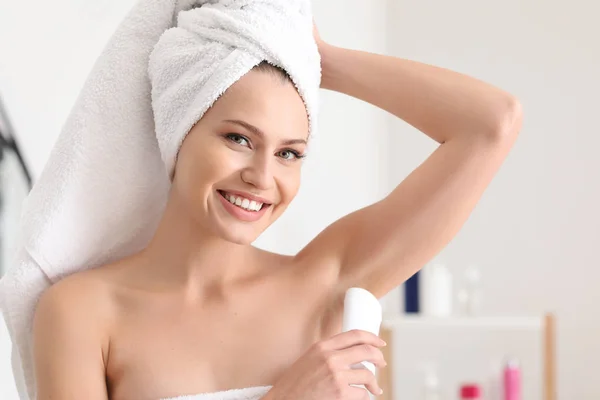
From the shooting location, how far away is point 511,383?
2.20m

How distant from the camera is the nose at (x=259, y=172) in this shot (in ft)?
2.57

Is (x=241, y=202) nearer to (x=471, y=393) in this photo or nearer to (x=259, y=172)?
(x=259, y=172)

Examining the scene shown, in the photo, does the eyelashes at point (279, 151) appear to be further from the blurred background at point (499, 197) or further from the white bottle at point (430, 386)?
the white bottle at point (430, 386)

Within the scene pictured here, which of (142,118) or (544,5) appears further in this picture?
(544,5)

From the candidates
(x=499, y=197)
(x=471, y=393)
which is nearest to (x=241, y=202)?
(x=471, y=393)

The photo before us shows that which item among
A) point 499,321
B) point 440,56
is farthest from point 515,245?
point 440,56

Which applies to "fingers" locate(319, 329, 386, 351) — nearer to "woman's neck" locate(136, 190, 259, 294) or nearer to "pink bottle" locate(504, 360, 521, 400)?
"woman's neck" locate(136, 190, 259, 294)

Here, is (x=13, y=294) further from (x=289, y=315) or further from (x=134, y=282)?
(x=289, y=315)

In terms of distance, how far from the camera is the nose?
784 mm

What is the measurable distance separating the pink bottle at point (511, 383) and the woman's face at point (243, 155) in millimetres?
1569

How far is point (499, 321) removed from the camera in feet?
7.69

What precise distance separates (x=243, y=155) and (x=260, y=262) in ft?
0.55

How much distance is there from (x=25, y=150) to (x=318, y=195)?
107cm

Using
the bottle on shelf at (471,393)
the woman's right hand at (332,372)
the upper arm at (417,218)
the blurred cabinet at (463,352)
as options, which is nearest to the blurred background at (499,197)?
the blurred cabinet at (463,352)
